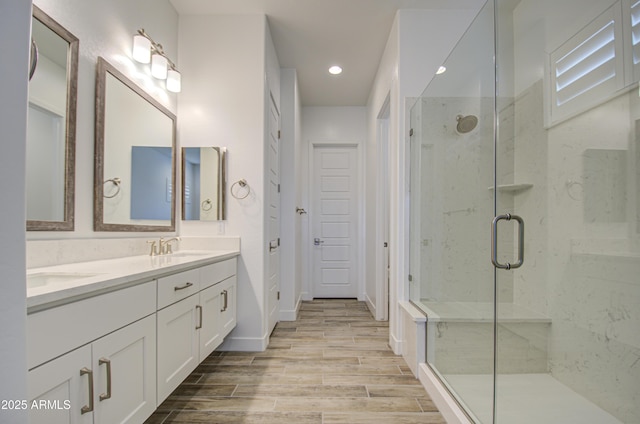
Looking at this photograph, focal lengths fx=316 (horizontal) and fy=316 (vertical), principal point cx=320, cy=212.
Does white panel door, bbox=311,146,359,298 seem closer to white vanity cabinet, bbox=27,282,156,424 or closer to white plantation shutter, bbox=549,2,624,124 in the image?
white plantation shutter, bbox=549,2,624,124

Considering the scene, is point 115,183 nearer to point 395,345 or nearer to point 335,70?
point 395,345

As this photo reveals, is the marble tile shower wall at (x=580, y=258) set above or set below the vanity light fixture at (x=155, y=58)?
below

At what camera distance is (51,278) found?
1215 mm

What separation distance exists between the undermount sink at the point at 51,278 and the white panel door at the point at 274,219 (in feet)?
5.31

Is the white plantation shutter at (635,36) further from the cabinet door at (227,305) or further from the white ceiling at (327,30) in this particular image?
the cabinet door at (227,305)

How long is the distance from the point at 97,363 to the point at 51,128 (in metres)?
1.04

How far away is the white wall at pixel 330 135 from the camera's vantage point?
4488mm

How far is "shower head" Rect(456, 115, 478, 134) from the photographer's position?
190 cm

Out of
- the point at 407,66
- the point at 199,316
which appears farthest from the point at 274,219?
the point at 407,66

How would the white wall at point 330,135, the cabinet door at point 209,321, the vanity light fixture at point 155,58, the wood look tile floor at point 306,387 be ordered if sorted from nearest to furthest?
1. the wood look tile floor at point 306,387
2. the cabinet door at point 209,321
3. the vanity light fixture at point 155,58
4. the white wall at point 330,135

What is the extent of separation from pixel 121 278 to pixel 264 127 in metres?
1.76

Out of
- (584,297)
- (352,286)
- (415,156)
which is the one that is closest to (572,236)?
(584,297)

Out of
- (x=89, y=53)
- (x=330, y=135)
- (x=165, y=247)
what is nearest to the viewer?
(x=89, y=53)

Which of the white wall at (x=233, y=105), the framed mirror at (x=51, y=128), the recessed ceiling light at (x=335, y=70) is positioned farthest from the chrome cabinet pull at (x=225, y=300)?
the recessed ceiling light at (x=335, y=70)
